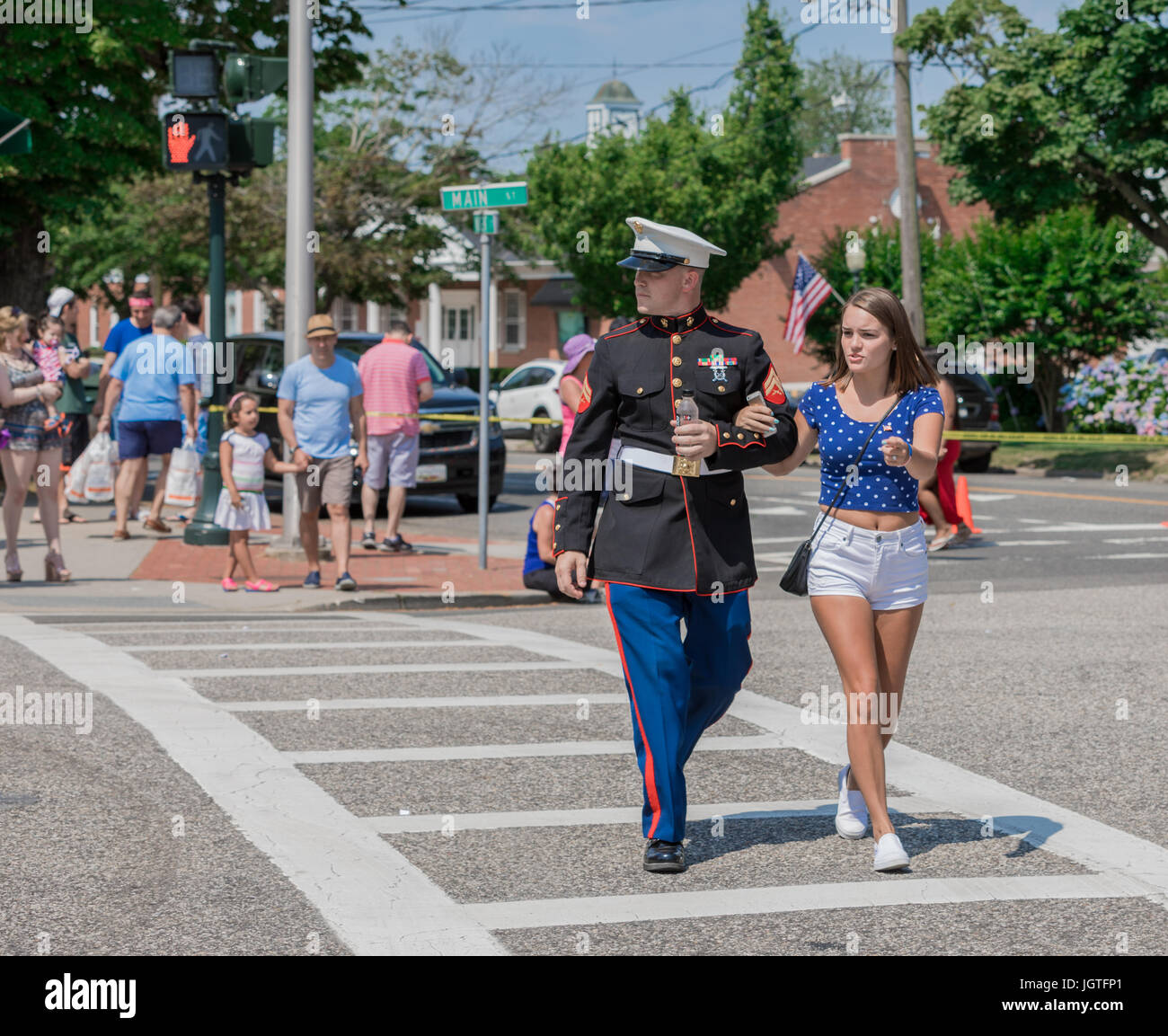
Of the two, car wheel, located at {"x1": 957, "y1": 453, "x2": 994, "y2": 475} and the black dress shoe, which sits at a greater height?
car wheel, located at {"x1": 957, "y1": 453, "x2": 994, "y2": 475}

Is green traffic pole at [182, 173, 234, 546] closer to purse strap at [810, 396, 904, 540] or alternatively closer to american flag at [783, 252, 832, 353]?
purse strap at [810, 396, 904, 540]

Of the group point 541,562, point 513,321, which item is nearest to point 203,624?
point 541,562

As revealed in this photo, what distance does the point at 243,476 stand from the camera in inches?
478

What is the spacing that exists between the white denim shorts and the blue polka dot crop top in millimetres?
95

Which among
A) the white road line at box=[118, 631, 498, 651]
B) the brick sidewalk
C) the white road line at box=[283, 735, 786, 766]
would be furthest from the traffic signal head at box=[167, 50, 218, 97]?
the white road line at box=[283, 735, 786, 766]

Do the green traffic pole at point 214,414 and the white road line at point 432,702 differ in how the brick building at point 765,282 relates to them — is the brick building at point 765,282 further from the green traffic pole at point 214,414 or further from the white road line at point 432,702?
the white road line at point 432,702

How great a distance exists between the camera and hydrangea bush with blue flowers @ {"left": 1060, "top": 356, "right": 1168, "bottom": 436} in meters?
27.4

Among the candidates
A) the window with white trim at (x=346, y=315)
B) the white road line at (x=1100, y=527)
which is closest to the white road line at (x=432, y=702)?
the white road line at (x=1100, y=527)

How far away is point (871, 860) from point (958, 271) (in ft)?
93.5

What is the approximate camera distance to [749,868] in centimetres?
539

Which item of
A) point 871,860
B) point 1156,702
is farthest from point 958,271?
point 871,860

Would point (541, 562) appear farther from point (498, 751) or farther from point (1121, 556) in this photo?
point (1121, 556)

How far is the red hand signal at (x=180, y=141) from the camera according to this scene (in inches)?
563
